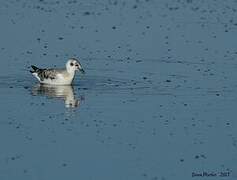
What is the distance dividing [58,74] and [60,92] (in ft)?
→ 3.26

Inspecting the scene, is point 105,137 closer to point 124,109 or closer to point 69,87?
point 124,109

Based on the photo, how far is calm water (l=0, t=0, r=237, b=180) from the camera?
16.7m

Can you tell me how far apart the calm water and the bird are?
341mm

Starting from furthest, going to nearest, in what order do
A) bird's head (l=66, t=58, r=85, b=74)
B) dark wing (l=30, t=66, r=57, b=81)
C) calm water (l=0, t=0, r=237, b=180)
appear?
bird's head (l=66, t=58, r=85, b=74)
dark wing (l=30, t=66, r=57, b=81)
calm water (l=0, t=0, r=237, b=180)

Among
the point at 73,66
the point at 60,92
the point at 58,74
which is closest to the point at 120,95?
the point at 60,92

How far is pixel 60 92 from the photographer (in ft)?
78.3

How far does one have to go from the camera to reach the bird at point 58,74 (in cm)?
2448

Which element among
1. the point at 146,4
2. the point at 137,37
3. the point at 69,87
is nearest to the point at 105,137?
the point at 69,87

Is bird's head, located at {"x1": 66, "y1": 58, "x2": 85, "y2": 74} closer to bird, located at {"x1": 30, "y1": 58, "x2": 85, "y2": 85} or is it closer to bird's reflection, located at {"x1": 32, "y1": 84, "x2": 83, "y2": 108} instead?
bird, located at {"x1": 30, "y1": 58, "x2": 85, "y2": 85}

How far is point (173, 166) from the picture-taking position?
16516 mm

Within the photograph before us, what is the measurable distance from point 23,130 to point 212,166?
13.7ft

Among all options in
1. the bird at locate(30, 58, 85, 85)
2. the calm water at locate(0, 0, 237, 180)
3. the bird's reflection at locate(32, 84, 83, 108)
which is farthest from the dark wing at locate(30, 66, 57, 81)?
the calm water at locate(0, 0, 237, 180)

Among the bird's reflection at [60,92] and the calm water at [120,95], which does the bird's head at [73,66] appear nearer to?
the calm water at [120,95]

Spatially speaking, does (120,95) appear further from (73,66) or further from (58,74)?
(73,66)
